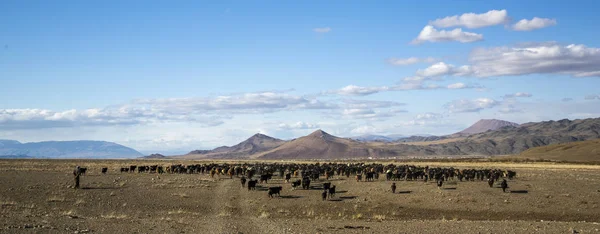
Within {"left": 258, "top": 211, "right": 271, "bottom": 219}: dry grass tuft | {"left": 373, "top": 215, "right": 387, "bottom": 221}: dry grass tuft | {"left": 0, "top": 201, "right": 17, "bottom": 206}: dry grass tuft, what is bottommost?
{"left": 373, "top": 215, "right": 387, "bottom": 221}: dry grass tuft

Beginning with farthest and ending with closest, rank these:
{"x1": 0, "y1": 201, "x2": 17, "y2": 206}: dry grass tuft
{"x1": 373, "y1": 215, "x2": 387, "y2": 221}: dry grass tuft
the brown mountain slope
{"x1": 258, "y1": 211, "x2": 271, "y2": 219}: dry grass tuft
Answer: the brown mountain slope < {"x1": 0, "y1": 201, "x2": 17, "y2": 206}: dry grass tuft < {"x1": 373, "y1": 215, "x2": 387, "y2": 221}: dry grass tuft < {"x1": 258, "y1": 211, "x2": 271, "y2": 219}: dry grass tuft

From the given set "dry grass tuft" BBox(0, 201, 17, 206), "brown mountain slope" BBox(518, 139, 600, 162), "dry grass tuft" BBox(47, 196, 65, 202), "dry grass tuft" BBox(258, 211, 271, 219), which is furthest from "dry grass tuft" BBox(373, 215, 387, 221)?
"brown mountain slope" BBox(518, 139, 600, 162)

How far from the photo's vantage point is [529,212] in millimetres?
26641

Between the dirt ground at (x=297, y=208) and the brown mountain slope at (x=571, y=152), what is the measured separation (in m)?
67.3

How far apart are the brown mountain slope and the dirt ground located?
221 ft

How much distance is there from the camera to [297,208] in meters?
27.6

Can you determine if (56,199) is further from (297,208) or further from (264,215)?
(297,208)

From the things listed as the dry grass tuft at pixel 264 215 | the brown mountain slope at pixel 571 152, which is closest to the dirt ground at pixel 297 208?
the dry grass tuft at pixel 264 215

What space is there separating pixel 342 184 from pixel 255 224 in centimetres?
1833

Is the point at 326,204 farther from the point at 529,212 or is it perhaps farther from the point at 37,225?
the point at 37,225

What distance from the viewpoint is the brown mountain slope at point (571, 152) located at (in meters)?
98.1

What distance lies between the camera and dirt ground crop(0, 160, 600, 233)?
63.2 feet

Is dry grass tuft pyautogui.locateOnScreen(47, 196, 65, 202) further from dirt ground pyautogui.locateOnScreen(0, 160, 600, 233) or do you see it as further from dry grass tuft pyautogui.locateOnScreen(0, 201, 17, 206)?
dry grass tuft pyautogui.locateOnScreen(0, 201, 17, 206)

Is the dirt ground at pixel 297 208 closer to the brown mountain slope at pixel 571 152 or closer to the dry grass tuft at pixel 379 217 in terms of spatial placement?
the dry grass tuft at pixel 379 217
